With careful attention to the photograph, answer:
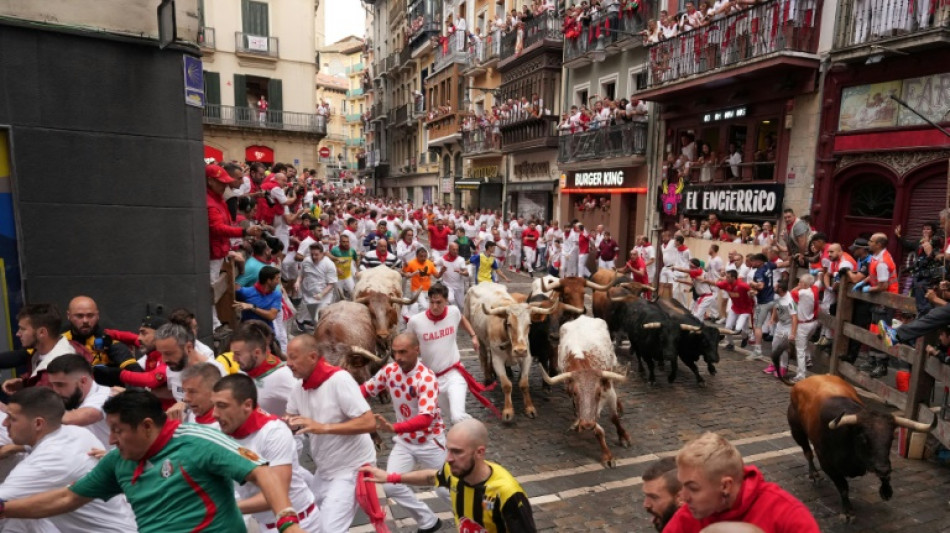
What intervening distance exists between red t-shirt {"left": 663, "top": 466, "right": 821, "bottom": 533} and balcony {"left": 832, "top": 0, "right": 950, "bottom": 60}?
13.3 metres

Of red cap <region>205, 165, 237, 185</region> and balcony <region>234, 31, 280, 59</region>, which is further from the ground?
balcony <region>234, 31, 280, 59</region>

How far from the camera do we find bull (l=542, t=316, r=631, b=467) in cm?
700

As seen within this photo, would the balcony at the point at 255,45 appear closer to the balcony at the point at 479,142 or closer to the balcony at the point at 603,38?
the balcony at the point at 479,142

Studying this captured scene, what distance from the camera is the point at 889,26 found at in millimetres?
13281

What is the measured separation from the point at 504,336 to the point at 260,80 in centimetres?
3075

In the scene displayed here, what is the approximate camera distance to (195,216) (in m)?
8.37

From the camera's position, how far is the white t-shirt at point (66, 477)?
3.42m

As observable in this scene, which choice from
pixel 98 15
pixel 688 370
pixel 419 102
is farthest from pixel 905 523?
pixel 419 102

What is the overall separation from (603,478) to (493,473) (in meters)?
3.54

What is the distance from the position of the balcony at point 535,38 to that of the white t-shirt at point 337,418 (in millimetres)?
25416

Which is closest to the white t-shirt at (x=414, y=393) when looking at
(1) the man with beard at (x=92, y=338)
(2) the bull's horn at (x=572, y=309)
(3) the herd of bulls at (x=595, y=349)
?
(3) the herd of bulls at (x=595, y=349)

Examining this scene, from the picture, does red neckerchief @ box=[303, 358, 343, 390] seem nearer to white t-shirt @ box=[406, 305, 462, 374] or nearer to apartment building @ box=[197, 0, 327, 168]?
white t-shirt @ box=[406, 305, 462, 374]

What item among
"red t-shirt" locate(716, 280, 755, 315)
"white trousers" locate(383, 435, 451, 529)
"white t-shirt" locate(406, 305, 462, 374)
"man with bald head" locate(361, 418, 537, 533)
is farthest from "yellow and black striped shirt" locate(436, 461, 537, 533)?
"red t-shirt" locate(716, 280, 755, 315)

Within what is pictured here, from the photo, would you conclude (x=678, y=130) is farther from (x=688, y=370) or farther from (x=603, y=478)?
(x=603, y=478)
